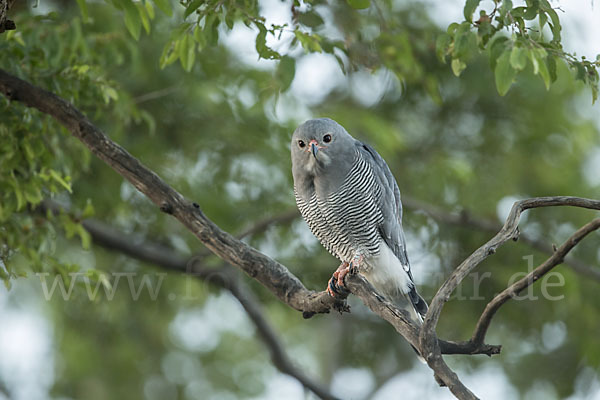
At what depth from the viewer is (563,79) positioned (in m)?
8.62

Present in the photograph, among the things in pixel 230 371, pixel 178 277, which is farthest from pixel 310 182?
pixel 230 371

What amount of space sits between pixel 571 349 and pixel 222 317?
6408 millimetres

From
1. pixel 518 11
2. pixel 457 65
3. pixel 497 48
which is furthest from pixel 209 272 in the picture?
pixel 518 11

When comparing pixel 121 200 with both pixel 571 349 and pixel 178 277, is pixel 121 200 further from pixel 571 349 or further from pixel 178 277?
pixel 571 349

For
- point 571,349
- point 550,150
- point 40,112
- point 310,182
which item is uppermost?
point 550,150

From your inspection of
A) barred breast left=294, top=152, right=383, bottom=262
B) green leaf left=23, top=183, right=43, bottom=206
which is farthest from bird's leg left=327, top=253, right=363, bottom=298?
green leaf left=23, top=183, right=43, bottom=206

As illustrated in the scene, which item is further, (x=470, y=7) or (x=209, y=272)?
(x=209, y=272)

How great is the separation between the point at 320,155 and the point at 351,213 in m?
0.52

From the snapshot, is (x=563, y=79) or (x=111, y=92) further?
(x=563, y=79)

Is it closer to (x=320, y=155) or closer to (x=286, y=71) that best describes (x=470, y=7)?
(x=286, y=71)

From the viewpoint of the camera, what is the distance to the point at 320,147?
181 inches

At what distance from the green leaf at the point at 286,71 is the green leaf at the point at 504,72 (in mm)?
1404

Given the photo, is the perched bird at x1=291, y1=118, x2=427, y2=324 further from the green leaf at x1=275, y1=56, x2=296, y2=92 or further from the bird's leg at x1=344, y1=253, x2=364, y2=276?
the green leaf at x1=275, y1=56, x2=296, y2=92

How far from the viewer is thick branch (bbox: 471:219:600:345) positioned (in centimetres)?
358
